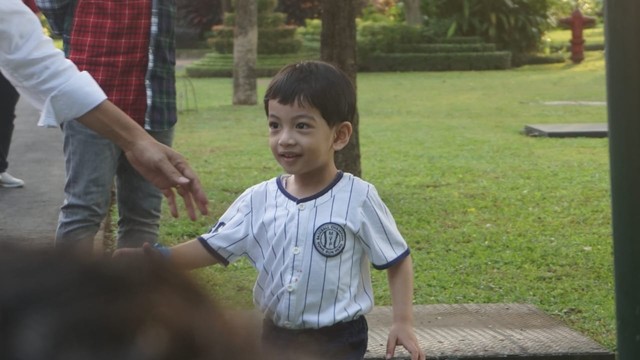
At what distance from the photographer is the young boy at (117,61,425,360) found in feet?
9.95

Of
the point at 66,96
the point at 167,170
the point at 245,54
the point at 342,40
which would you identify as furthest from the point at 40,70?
the point at 245,54

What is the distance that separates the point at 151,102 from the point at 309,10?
36531mm

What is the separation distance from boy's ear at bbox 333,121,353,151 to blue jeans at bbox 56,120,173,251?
120 cm

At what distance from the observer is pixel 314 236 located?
303cm

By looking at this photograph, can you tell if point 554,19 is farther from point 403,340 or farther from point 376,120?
point 403,340

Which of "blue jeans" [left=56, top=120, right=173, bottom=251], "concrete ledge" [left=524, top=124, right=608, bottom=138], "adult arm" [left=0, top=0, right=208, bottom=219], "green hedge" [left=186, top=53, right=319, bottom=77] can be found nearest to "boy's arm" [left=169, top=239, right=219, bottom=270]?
"adult arm" [left=0, top=0, right=208, bottom=219]

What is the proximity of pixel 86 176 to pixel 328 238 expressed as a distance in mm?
1546

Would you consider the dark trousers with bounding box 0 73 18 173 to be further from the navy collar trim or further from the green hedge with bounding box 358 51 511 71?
the green hedge with bounding box 358 51 511 71

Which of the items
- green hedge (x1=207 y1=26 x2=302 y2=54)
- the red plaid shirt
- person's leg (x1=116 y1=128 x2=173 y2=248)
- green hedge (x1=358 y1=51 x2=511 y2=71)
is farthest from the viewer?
green hedge (x1=207 y1=26 x2=302 y2=54)

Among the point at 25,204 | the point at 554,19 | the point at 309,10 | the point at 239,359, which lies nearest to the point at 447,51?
the point at 554,19

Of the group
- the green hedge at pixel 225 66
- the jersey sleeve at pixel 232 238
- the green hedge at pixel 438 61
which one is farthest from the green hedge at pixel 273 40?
the jersey sleeve at pixel 232 238

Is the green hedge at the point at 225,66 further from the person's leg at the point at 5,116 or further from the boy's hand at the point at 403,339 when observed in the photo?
the boy's hand at the point at 403,339

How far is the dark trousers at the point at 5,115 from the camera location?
796 cm

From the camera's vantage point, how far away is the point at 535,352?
4.39m
